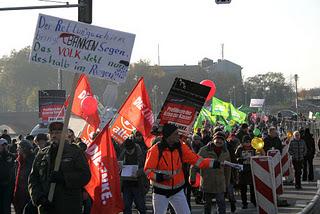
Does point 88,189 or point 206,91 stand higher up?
point 206,91

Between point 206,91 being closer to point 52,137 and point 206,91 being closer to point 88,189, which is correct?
point 88,189

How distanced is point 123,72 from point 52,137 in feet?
3.88

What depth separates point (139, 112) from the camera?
47.4ft

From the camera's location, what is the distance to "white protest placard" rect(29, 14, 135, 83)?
25.6ft

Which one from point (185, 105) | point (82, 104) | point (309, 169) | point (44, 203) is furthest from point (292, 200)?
point (44, 203)

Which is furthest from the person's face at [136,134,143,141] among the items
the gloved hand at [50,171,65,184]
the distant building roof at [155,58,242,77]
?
the distant building roof at [155,58,242,77]

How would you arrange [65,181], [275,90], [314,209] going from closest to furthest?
[65,181] → [314,209] → [275,90]

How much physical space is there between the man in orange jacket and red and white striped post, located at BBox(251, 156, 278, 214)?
298 cm

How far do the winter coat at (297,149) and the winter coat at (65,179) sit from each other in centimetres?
1245

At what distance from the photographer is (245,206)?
49.0 feet

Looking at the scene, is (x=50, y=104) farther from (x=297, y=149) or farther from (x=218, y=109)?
(x=297, y=149)

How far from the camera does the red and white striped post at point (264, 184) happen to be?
12.0 metres

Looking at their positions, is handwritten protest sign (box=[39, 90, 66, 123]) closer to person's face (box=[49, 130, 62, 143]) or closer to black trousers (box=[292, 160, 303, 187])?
black trousers (box=[292, 160, 303, 187])

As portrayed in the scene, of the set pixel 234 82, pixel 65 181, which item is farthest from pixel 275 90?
pixel 65 181
